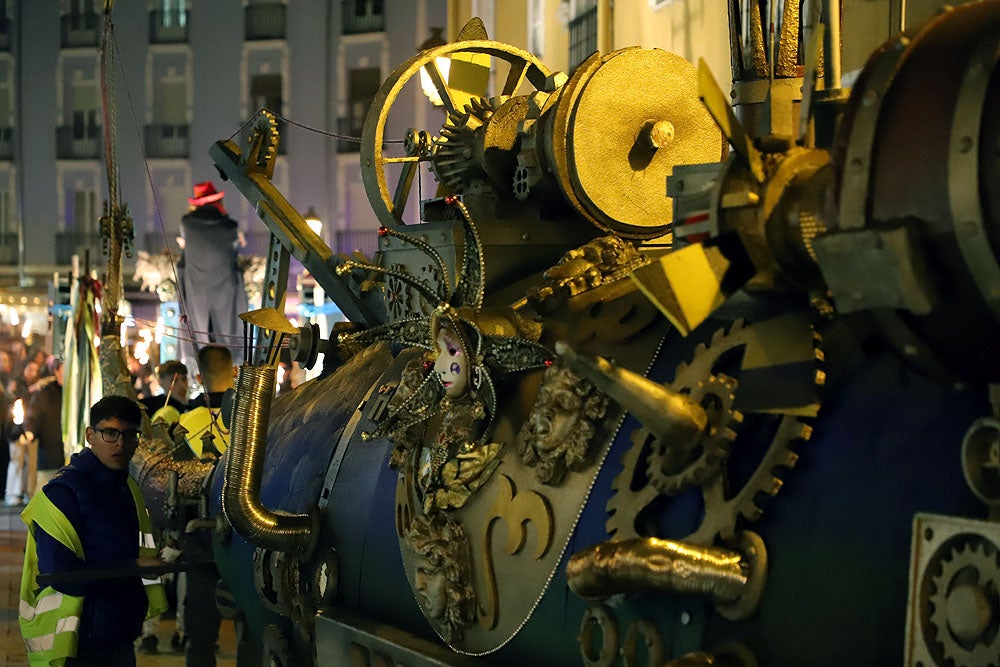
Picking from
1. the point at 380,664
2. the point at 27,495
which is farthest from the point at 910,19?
the point at 27,495

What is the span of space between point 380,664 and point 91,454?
172 cm

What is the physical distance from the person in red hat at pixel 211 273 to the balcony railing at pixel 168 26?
1389 centimetres

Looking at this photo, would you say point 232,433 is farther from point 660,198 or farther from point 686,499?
point 686,499

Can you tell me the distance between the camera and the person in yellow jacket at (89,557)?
16.6ft

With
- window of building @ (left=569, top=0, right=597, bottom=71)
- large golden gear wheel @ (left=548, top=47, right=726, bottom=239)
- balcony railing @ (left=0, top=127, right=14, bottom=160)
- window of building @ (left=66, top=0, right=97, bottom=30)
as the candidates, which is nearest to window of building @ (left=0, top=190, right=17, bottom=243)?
balcony railing @ (left=0, top=127, right=14, bottom=160)

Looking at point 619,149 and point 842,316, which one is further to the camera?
point 619,149

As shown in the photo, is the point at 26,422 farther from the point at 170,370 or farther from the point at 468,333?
the point at 468,333

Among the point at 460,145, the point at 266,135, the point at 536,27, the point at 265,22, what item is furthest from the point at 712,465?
the point at 265,22

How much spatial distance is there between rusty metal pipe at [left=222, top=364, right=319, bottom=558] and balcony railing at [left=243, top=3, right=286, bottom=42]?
24.3 m

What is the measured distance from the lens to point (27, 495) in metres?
Answer: 15.8

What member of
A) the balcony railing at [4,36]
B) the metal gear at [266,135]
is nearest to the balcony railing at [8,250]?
the balcony railing at [4,36]

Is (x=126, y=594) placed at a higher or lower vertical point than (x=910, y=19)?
lower

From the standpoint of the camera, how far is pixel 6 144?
95.9 ft

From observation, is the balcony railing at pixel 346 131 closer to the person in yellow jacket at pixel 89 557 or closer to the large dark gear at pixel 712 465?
the person in yellow jacket at pixel 89 557
